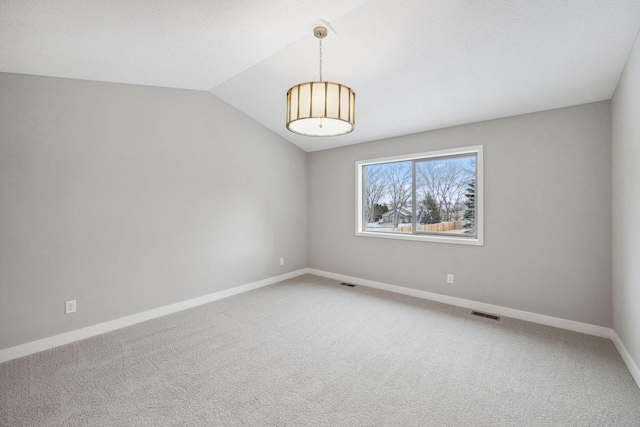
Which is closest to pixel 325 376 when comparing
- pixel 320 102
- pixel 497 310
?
pixel 320 102

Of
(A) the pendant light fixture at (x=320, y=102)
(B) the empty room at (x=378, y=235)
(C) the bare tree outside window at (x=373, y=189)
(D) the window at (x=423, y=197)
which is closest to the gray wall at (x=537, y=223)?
(B) the empty room at (x=378, y=235)

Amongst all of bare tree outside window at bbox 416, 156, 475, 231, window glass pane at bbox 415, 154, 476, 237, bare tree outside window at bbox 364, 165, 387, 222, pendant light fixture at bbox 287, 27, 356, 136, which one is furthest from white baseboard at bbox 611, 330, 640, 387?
bare tree outside window at bbox 364, 165, 387, 222

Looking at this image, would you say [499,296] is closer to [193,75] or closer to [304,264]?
[304,264]

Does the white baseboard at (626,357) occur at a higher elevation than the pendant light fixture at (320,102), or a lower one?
lower

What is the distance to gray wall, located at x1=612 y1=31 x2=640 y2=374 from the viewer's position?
196cm

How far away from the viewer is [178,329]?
291 centimetres

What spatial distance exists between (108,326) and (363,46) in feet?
12.1

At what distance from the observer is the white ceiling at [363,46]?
6.15 ft

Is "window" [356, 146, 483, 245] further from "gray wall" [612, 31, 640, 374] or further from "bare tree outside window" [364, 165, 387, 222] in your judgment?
"gray wall" [612, 31, 640, 374]

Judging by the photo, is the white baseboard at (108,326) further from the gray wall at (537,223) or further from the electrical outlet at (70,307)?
the gray wall at (537,223)

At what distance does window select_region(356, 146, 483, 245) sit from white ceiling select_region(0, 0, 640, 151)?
28.9 inches

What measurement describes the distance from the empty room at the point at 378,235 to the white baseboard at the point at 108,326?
20 mm

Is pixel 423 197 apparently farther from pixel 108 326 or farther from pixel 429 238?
pixel 108 326

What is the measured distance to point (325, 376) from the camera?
2.10m
